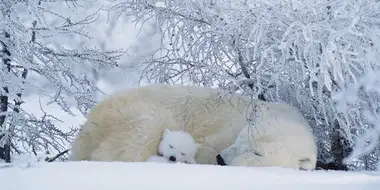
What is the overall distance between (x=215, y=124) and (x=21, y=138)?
2.90 m

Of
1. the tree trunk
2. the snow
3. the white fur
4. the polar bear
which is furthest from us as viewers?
the tree trunk

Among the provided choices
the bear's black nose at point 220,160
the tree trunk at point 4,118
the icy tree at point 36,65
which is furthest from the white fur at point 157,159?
the tree trunk at point 4,118

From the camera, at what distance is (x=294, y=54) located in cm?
282

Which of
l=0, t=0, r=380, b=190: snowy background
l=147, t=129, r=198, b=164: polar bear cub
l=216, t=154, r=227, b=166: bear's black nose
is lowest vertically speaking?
l=216, t=154, r=227, b=166: bear's black nose

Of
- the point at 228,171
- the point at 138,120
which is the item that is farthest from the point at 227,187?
the point at 138,120

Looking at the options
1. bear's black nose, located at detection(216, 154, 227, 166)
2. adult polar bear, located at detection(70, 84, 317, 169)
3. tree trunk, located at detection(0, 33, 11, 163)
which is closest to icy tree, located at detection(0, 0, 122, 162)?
tree trunk, located at detection(0, 33, 11, 163)

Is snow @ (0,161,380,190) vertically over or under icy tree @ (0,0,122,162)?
under

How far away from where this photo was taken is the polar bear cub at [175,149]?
3012mm

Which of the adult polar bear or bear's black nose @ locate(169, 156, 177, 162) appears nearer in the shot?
the adult polar bear

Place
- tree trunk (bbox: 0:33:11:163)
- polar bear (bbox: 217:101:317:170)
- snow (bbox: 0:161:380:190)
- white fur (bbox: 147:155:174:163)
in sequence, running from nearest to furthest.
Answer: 1. snow (bbox: 0:161:380:190)
2. polar bear (bbox: 217:101:317:170)
3. white fur (bbox: 147:155:174:163)
4. tree trunk (bbox: 0:33:11:163)

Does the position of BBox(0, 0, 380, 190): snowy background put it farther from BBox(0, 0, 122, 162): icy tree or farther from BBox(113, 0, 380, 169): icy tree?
BBox(0, 0, 122, 162): icy tree

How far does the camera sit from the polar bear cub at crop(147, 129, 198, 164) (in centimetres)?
301

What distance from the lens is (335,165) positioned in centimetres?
327

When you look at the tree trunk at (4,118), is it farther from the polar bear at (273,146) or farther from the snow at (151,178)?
the snow at (151,178)
